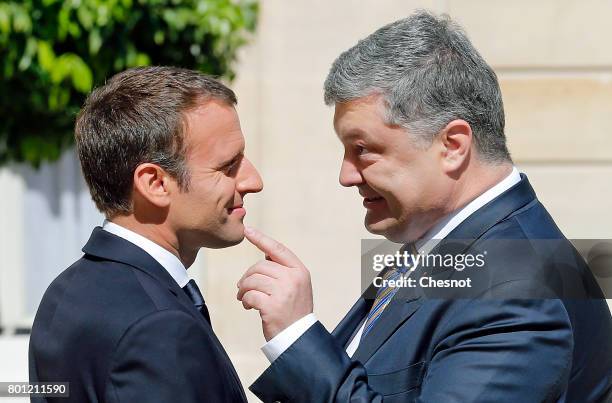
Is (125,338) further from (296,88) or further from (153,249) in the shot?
(296,88)

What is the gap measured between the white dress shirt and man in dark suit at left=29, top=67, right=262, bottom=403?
115 millimetres

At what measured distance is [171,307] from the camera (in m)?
1.90

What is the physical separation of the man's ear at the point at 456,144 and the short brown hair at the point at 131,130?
534 millimetres

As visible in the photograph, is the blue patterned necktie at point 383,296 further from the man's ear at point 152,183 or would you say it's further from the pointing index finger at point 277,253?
the man's ear at point 152,183

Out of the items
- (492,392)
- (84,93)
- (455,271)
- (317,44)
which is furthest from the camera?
(317,44)

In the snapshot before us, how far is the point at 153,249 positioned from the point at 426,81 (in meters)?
0.70

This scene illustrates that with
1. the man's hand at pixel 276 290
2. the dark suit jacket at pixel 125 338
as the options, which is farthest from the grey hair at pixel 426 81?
the dark suit jacket at pixel 125 338

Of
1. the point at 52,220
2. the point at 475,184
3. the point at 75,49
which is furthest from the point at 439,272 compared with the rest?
the point at 52,220

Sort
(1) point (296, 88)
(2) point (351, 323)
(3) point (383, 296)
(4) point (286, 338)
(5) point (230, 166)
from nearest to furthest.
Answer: (4) point (286, 338), (5) point (230, 166), (3) point (383, 296), (2) point (351, 323), (1) point (296, 88)

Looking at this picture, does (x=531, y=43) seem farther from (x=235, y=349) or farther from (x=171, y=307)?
(x=171, y=307)

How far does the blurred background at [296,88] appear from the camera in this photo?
4699mm

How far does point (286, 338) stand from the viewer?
198 cm

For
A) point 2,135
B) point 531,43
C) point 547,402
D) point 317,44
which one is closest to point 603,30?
point 531,43

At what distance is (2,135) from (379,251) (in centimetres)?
292
